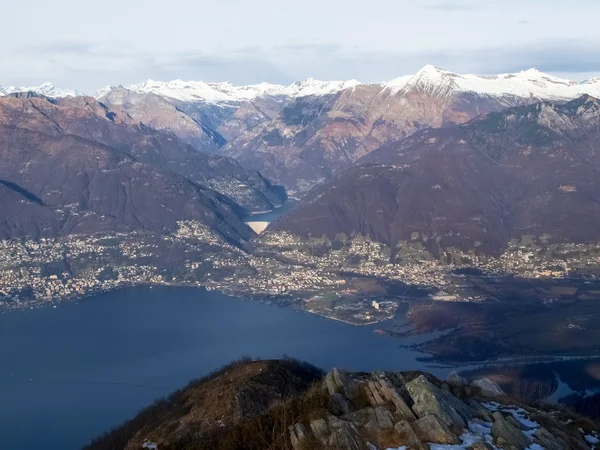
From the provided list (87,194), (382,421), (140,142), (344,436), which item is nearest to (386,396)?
(382,421)

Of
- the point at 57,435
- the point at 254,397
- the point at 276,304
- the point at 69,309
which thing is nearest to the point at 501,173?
the point at 276,304

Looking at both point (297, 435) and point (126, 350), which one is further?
point (126, 350)

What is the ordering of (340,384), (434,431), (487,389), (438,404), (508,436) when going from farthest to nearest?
(487,389) < (340,384) < (438,404) < (508,436) < (434,431)

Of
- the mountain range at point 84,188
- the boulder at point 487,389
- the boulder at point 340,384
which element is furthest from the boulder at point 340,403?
the mountain range at point 84,188

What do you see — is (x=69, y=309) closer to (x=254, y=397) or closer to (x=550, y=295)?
(x=550, y=295)

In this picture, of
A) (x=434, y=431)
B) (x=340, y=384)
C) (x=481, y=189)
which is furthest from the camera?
(x=481, y=189)

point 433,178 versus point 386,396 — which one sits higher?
point 386,396

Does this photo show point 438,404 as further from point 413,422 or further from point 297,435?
point 297,435

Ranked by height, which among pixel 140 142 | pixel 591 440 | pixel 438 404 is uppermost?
pixel 438 404
